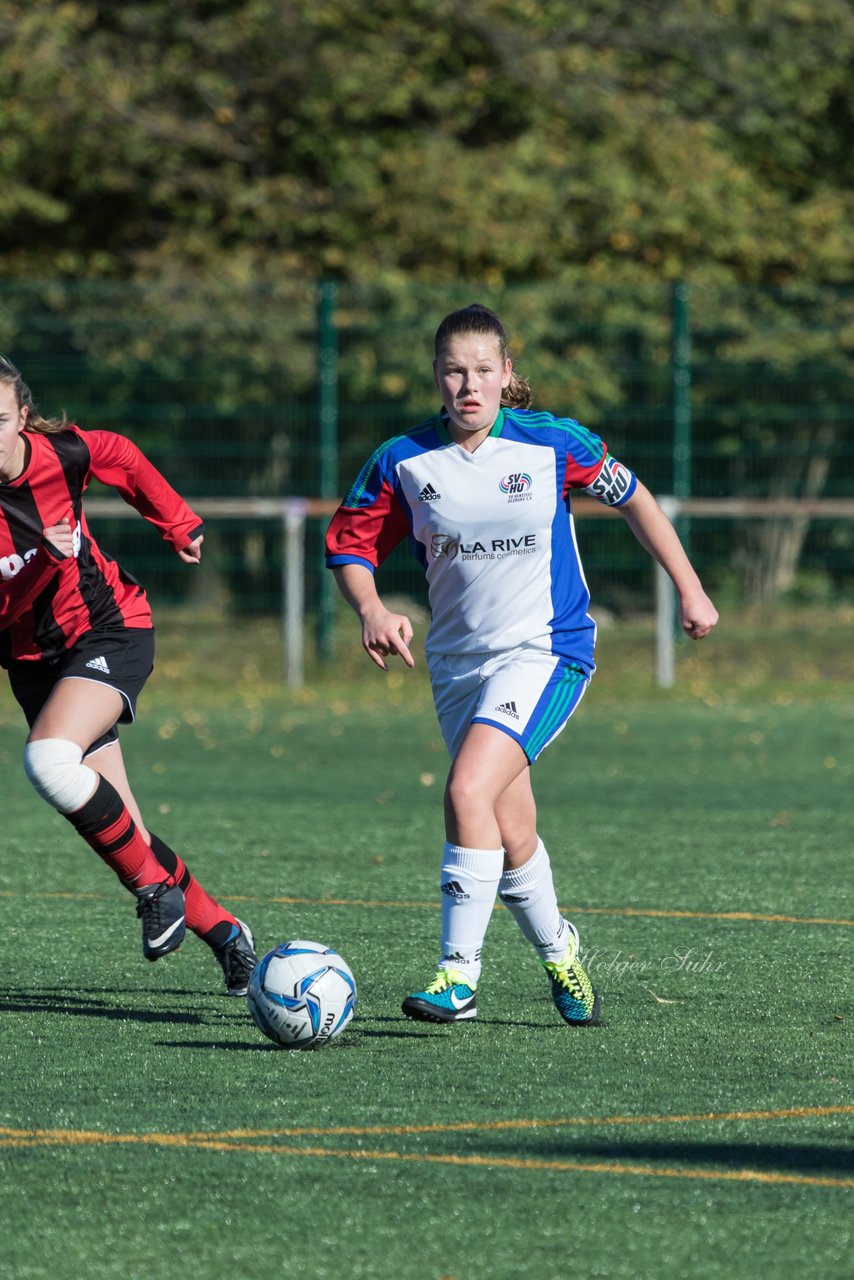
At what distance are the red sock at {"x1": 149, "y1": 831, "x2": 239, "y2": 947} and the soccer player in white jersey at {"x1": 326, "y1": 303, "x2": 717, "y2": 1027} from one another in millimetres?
750

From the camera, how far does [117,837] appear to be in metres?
5.57

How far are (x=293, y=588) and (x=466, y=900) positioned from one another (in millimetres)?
10460

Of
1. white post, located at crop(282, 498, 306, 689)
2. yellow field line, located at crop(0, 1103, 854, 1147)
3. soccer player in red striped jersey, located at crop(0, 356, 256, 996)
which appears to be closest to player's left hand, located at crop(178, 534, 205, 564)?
soccer player in red striped jersey, located at crop(0, 356, 256, 996)

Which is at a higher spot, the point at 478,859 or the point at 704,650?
the point at 478,859

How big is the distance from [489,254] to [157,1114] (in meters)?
18.0

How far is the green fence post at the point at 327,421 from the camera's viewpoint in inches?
645

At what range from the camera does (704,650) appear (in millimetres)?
17312

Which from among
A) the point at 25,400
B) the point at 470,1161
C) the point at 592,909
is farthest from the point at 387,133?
the point at 470,1161

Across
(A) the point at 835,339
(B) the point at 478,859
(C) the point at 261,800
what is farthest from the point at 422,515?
(A) the point at 835,339

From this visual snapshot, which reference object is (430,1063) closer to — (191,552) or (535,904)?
(535,904)

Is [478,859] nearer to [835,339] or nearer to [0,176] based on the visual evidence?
[835,339]

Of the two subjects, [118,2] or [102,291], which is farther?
[118,2]

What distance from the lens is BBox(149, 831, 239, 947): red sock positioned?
18.9ft

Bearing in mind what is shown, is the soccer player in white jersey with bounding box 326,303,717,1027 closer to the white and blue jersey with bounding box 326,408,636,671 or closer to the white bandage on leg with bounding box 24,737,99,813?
the white and blue jersey with bounding box 326,408,636,671
